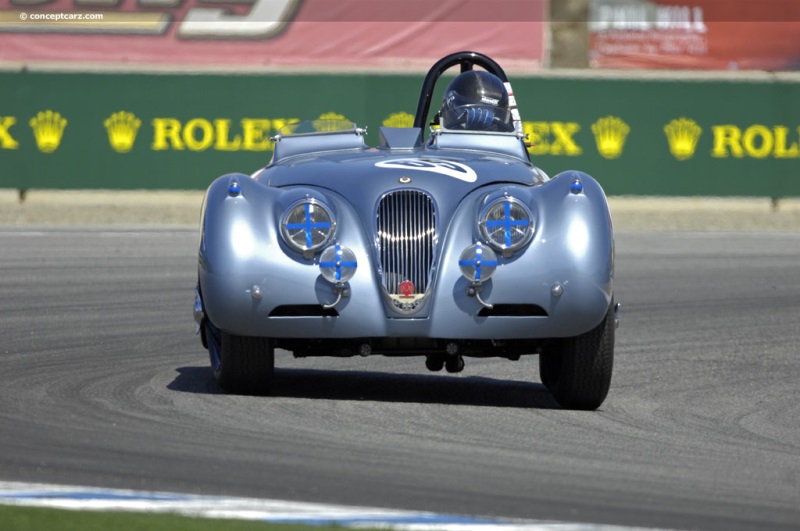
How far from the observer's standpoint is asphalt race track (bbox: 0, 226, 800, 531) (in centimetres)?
469

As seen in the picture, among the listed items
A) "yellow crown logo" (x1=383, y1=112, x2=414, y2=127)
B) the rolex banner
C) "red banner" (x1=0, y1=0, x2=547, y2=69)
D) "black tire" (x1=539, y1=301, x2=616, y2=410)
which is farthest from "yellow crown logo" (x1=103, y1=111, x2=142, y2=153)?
"black tire" (x1=539, y1=301, x2=616, y2=410)

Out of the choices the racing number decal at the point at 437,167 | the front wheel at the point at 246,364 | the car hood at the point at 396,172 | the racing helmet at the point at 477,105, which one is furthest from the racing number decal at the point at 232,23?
the front wheel at the point at 246,364

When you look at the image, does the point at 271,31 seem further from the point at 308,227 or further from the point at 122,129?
Answer: the point at 308,227

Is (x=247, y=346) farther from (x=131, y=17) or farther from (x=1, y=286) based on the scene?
(x=131, y=17)

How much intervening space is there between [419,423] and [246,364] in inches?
34.4

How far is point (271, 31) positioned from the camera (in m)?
20.9

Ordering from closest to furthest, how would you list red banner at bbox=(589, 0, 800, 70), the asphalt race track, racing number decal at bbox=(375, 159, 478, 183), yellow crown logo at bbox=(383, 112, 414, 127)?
1. the asphalt race track
2. racing number decal at bbox=(375, 159, 478, 183)
3. yellow crown logo at bbox=(383, 112, 414, 127)
4. red banner at bbox=(589, 0, 800, 70)

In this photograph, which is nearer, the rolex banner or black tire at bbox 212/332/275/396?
black tire at bbox 212/332/275/396

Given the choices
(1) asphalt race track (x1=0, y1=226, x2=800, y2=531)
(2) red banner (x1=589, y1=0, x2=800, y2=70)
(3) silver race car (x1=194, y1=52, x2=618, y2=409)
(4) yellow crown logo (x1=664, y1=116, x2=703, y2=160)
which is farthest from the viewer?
(2) red banner (x1=589, y1=0, x2=800, y2=70)

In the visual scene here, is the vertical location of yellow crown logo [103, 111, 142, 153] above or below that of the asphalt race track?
above

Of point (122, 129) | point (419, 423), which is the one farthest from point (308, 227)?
point (122, 129)

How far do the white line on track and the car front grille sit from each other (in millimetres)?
1914

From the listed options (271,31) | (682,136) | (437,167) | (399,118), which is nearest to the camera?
(437,167)

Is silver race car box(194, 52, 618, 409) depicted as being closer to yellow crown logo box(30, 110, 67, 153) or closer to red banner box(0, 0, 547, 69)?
yellow crown logo box(30, 110, 67, 153)
